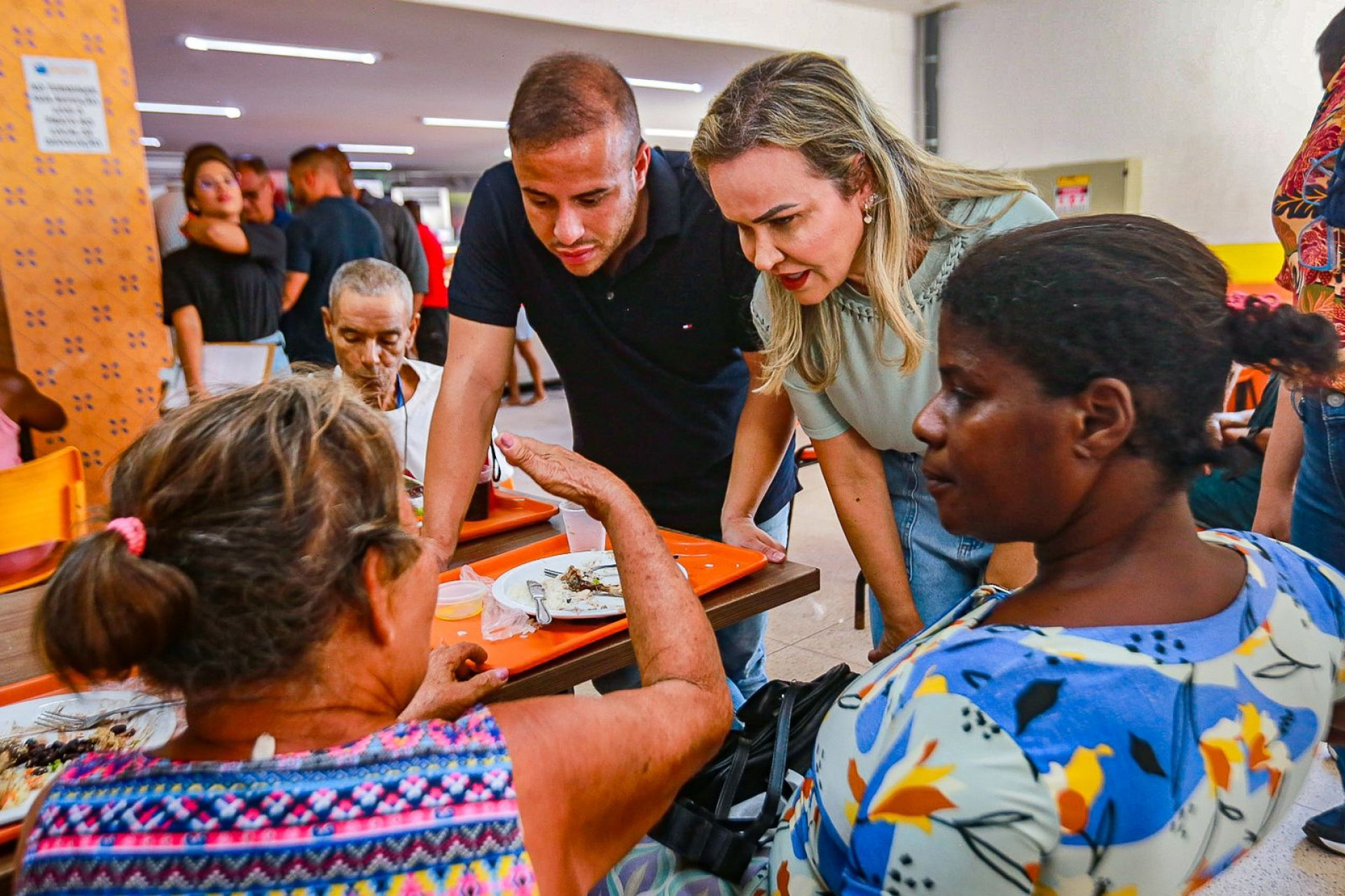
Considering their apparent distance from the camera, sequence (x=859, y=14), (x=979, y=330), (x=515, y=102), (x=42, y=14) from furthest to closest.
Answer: (x=859, y=14) < (x=42, y=14) < (x=515, y=102) < (x=979, y=330)

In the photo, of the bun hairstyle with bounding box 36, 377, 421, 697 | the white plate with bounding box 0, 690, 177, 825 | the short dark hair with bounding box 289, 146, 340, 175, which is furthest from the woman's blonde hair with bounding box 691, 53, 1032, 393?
the short dark hair with bounding box 289, 146, 340, 175

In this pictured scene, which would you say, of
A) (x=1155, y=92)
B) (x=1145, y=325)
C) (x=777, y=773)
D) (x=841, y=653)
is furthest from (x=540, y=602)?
(x=1155, y=92)

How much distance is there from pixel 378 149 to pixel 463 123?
115 inches

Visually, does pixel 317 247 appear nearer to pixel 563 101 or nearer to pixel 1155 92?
pixel 563 101

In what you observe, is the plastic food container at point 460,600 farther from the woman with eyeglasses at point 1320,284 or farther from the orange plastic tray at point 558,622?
the woman with eyeglasses at point 1320,284

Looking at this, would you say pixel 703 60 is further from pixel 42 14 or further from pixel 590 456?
pixel 590 456

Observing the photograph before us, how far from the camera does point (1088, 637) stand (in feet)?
2.41

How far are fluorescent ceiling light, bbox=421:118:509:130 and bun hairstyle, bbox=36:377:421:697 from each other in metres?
10.9

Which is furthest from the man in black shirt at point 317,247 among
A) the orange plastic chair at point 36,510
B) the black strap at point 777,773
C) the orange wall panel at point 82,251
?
the black strap at point 777,773

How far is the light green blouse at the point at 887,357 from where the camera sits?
1415mm

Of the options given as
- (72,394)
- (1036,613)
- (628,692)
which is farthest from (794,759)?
(72,394)

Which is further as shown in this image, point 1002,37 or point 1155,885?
point 1002,37

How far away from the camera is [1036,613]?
79cm

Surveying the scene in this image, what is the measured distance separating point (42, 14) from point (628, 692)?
3628 mm
